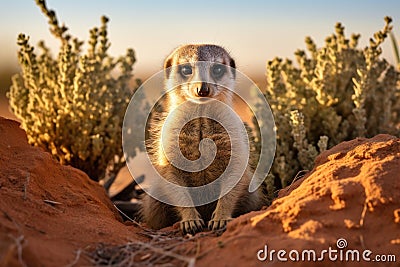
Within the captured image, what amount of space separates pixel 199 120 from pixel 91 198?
993 mm

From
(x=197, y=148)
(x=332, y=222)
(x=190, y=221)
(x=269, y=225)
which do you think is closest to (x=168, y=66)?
(x=197, y=148)

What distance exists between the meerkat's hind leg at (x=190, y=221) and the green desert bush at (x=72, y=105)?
1.62m

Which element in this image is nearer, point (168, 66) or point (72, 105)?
point (168, 66)

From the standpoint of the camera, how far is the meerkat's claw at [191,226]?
3.62m

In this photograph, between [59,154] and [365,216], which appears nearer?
[365,216]

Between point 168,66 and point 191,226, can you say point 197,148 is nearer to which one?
point 191,226

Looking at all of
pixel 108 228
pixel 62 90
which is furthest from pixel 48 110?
pixel 108 228

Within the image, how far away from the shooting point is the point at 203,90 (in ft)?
12.8

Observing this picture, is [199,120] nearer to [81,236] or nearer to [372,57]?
[81,236]

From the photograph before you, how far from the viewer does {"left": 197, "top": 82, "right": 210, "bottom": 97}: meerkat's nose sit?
154 inches

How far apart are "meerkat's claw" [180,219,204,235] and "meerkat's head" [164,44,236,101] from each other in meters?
0.93

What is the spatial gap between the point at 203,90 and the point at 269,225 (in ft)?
4.61

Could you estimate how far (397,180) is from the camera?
2865 mm

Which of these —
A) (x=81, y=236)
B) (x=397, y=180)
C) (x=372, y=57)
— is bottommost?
(x=81, y=236)
